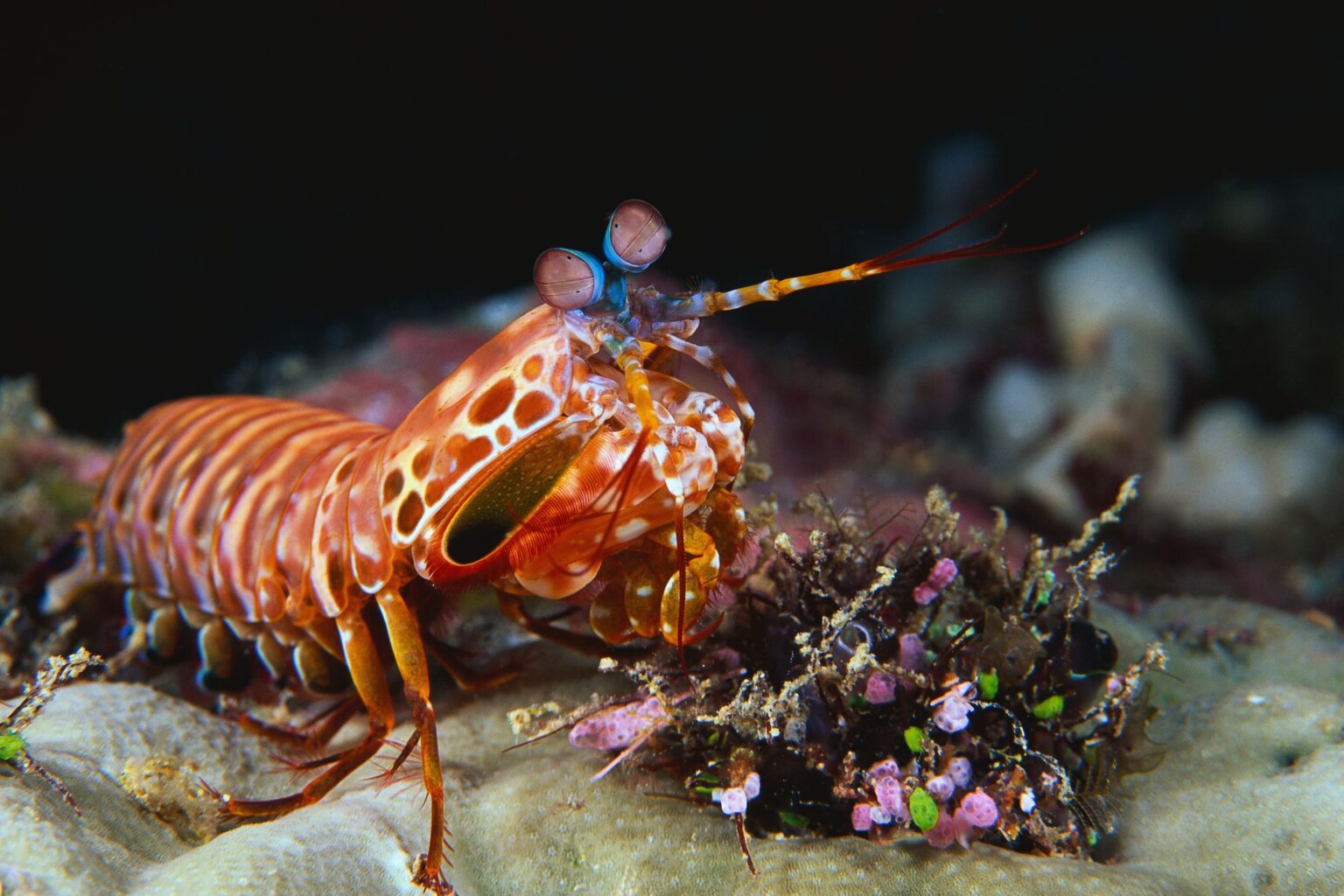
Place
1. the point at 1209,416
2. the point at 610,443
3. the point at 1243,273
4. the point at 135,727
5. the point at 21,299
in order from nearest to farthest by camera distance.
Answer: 1. the point at 610,443
2. the point at 135,727
3. the point at 1209,416
4. the point at 1243,273
5. the point at 21,299

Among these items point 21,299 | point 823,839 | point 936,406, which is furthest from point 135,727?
point 21,299

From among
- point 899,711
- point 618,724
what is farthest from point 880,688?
point 618,724

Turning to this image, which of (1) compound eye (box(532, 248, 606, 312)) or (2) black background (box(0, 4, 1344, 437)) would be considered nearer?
(1) compound eye (box(532, 248, 606, 312))

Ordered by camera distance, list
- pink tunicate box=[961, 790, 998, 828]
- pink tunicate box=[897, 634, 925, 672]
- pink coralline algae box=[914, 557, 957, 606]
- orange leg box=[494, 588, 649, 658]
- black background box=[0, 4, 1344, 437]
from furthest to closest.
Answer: black background box=[0, 4, 1344, 437] < orange leg box=[494, 588, 649, 658] < pink coralline algae box=[914, 557, 957, 606] < pink tunicate box=[897, 634, 925, 672] < pink tunicate box=[961, 790, 998, 828]

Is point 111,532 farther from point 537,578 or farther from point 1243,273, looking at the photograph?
point 1243,273

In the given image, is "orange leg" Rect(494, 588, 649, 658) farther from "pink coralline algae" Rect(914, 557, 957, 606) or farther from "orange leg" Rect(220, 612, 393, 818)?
"pink coralline algae" Rect(914, 557, 957, 606)

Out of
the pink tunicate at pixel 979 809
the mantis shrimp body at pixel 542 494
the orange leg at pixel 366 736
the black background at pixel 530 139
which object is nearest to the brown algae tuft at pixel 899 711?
the pink tunicate at pixel 979 809

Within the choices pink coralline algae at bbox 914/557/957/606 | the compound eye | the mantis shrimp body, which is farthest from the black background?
pink coralline algae at bbox 914/557/957/606

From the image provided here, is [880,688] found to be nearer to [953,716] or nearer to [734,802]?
[953,716]
